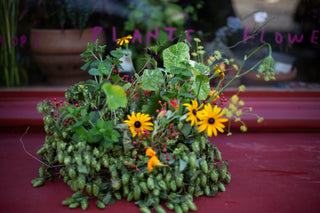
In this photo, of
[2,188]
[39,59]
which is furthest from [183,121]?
[39,59]

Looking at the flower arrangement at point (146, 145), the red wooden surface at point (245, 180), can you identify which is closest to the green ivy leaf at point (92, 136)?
the flower arrangement at point (146, 145)

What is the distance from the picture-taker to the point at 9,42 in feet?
8.05

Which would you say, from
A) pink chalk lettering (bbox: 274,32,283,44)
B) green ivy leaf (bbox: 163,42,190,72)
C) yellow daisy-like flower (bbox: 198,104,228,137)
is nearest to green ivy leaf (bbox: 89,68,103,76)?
green ivy leaf (bbox: 163,42,190,72)

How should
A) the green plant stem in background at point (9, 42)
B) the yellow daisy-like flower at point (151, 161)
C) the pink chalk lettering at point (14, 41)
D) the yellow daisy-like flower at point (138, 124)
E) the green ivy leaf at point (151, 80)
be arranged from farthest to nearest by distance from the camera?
the pink chalk lettering at point (14, 41), the green plant stem in background at point (9, 42), the green ivy leaf at point (151, 80), the yellow daisy-like flower at point (138, 124), the yellow daisy-like flower at point (151, 161)

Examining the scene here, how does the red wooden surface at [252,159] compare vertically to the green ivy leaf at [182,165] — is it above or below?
below

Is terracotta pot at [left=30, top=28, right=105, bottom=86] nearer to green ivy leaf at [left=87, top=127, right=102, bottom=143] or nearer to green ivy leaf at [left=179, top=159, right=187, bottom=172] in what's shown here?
green ivy leaf at [left=87, top=127, right=102, bottom=143]

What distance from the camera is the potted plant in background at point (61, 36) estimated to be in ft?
7.88

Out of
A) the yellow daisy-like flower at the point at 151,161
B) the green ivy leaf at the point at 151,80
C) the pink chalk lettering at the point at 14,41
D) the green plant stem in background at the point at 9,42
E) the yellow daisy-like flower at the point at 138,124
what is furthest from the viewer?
the pink chalk lettering at the point at 14,41

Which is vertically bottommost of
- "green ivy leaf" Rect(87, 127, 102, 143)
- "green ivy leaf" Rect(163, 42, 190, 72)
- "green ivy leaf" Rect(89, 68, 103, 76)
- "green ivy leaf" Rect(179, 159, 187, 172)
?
"green ivy leaf" Rect(179, 159, 187, 172)

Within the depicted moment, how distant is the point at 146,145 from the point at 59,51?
5.15 ft

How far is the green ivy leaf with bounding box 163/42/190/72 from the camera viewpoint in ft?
4.19

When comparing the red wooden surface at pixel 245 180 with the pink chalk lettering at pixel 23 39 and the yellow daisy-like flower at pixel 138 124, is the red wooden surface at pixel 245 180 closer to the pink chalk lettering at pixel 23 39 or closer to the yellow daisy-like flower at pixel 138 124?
the yellow daisy-like flower at pixel 138 124

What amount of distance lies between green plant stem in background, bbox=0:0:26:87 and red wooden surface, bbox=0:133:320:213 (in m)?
0.82

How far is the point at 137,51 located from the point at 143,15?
0.29 meters
